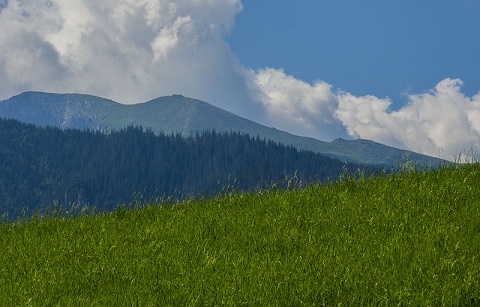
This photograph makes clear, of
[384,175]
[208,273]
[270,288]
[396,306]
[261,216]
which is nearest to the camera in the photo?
[396,306]

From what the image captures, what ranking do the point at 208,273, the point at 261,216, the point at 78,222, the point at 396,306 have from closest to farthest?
the point at 396,306, the point at 208,273, the point at 261,216, the point at 78,222

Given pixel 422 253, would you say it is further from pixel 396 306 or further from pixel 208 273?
Result: pixel 208 273

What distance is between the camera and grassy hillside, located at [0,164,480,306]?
7.36 metres

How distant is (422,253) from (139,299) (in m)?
3.91

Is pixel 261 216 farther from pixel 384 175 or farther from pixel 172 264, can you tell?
pixel 384 175

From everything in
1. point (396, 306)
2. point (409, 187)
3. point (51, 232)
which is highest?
point (409, 187)

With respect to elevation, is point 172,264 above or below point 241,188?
below

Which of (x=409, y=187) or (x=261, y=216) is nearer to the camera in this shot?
(x=261, y=216)

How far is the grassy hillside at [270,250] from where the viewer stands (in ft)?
24.1

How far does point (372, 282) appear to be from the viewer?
24.6 ft

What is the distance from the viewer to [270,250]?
9.02m

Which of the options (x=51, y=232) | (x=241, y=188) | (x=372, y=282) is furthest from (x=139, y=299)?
(x=241, y=188)

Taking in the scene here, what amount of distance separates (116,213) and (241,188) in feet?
9.50

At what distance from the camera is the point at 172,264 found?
8.55m
